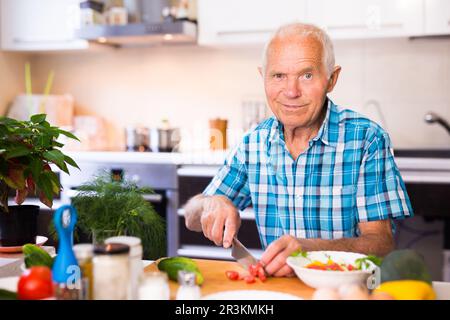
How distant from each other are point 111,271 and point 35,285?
172 millimetres

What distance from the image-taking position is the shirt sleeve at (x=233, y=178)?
182 cm

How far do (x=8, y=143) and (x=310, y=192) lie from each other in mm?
879

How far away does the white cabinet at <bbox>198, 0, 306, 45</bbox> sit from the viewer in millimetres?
3055

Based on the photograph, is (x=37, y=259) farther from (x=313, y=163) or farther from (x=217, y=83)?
(x=217, y=83)

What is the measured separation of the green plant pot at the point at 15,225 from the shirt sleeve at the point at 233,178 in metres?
0.61

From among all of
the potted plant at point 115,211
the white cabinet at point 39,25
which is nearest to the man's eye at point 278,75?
the potted plant at point 115,211

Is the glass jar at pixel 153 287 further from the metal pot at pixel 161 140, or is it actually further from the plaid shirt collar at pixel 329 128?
the metal pot at pixel 161 140

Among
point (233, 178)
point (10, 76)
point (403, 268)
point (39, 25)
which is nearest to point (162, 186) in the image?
point (233, 178)

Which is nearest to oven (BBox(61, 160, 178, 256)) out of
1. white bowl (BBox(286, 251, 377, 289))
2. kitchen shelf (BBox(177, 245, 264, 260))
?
kitchen shelf (BBox(177, 245, 264, 260))

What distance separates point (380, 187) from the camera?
5.20ft

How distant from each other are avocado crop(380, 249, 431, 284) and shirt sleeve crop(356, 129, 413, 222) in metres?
0.56
